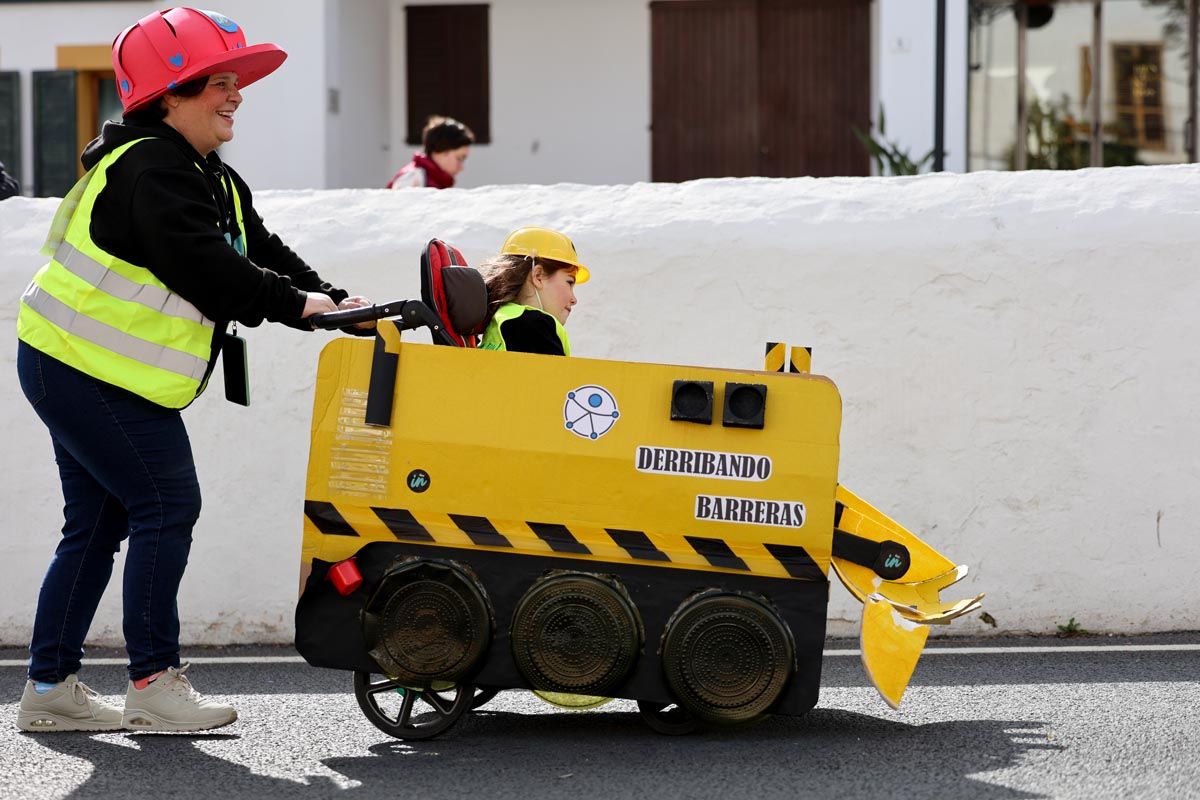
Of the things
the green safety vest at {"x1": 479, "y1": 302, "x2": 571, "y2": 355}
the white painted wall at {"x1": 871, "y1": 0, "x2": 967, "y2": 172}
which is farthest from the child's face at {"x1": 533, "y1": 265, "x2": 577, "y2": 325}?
the white painted wall at {"x1": 871, "y1": 0, "x2": 967, "y2": 172}

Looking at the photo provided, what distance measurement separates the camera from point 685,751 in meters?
4.23

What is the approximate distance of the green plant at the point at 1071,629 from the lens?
5.93 metres

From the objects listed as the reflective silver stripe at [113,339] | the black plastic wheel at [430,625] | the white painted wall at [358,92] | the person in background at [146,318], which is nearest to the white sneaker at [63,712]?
the person in background at [146,318]

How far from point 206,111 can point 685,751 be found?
2.05m

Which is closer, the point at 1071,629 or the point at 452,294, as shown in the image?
the point at 452,294

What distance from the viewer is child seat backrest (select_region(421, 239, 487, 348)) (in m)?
4.41

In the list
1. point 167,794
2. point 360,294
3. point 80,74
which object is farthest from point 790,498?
point 80,74

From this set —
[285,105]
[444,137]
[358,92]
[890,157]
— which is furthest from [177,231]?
[358,92]

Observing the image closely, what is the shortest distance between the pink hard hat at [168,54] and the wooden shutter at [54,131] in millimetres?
9907

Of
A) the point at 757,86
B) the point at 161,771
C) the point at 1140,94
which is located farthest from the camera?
the point at 757,86

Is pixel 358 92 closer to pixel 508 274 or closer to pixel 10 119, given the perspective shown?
pixel 10 119

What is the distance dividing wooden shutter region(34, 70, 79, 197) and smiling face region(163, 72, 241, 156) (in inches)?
389

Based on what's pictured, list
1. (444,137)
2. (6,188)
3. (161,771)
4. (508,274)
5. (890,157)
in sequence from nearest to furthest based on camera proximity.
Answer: (161,771), (508,274), (6,188), (444,137), (890,157)

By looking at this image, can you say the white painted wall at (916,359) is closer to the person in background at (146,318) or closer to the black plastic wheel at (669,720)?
the person in background at (146,318)
